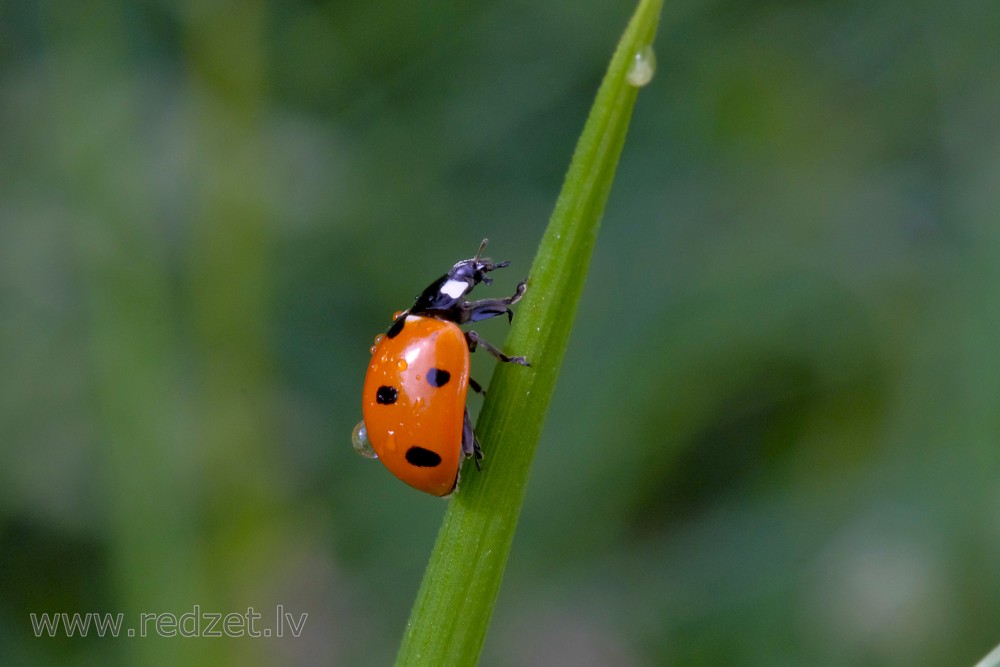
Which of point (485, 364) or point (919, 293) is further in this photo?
point (485, 364)

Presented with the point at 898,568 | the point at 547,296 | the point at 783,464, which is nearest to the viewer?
the point at 547,296

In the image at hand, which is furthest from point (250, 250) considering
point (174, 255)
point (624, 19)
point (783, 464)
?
point (783, 464)

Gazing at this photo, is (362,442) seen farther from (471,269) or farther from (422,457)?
(471,269)

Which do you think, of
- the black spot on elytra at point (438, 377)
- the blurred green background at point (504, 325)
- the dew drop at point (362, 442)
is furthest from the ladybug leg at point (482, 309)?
the blurred green background at point (504, 325)

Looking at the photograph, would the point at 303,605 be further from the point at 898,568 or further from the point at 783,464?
the point at 898,568

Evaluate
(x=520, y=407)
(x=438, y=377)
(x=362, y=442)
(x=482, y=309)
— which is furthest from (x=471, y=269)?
(x=520, y=407)

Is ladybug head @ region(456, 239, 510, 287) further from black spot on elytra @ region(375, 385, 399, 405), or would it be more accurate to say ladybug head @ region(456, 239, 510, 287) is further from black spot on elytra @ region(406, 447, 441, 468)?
black spot on elytra @ region(406, 447, 441, 468)

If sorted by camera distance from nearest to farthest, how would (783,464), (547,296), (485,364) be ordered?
(547,296) < (783,464) < (485,364)

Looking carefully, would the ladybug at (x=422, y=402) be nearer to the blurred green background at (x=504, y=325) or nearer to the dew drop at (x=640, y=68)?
the dew drop at (x=640, y=68)
